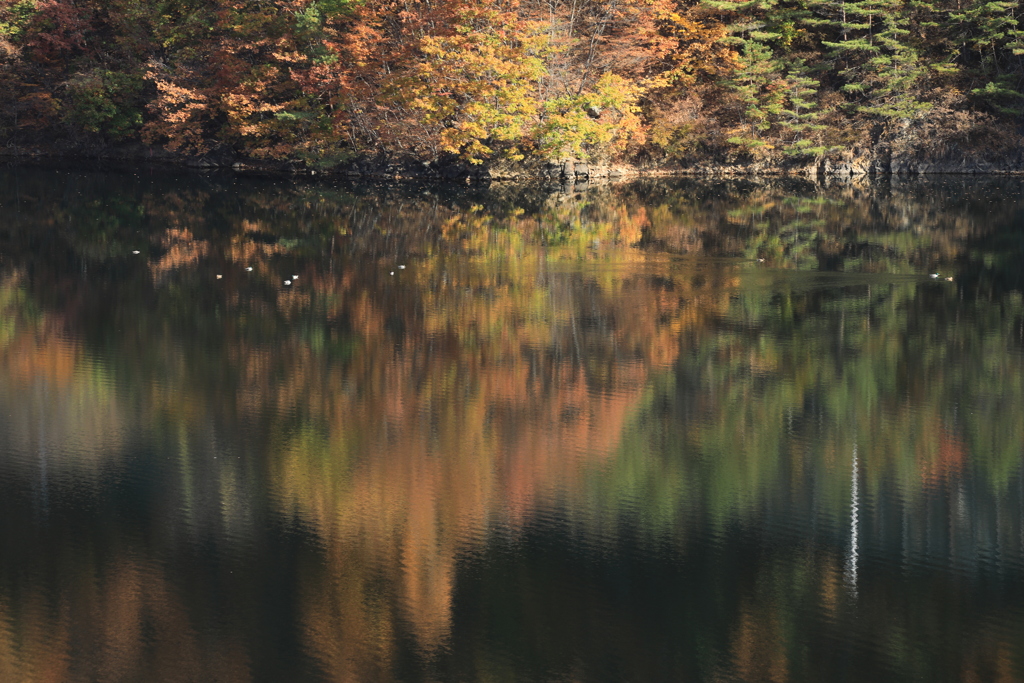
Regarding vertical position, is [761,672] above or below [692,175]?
below

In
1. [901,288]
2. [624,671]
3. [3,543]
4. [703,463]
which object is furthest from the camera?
[901,288]

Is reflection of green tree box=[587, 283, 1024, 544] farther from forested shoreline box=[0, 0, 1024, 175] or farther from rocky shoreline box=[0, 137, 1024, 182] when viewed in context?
rocky shoreline box=[0, 137, 1024, 182]

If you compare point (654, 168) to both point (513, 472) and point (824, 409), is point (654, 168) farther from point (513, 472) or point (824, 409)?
point (513, 472)

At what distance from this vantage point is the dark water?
5.46 metres

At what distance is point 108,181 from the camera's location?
3173 cm

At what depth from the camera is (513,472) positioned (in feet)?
25.1

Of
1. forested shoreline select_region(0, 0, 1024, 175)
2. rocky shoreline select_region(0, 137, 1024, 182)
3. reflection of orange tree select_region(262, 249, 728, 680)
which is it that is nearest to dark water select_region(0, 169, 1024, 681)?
reflection of orange tree select_region(262, 249, 728, 680)

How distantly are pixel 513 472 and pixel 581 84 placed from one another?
87.3 ft

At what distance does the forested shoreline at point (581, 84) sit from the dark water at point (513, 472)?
1564 cm

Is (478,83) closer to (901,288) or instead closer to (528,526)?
(901,288)

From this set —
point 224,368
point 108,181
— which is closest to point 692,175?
point 108,181

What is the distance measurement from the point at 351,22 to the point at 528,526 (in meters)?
29.4

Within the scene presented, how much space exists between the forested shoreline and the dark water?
15639 mm

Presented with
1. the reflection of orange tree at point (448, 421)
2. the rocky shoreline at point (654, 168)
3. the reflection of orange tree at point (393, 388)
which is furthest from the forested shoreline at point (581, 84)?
the reflection of orange tree at point (448, 421)
